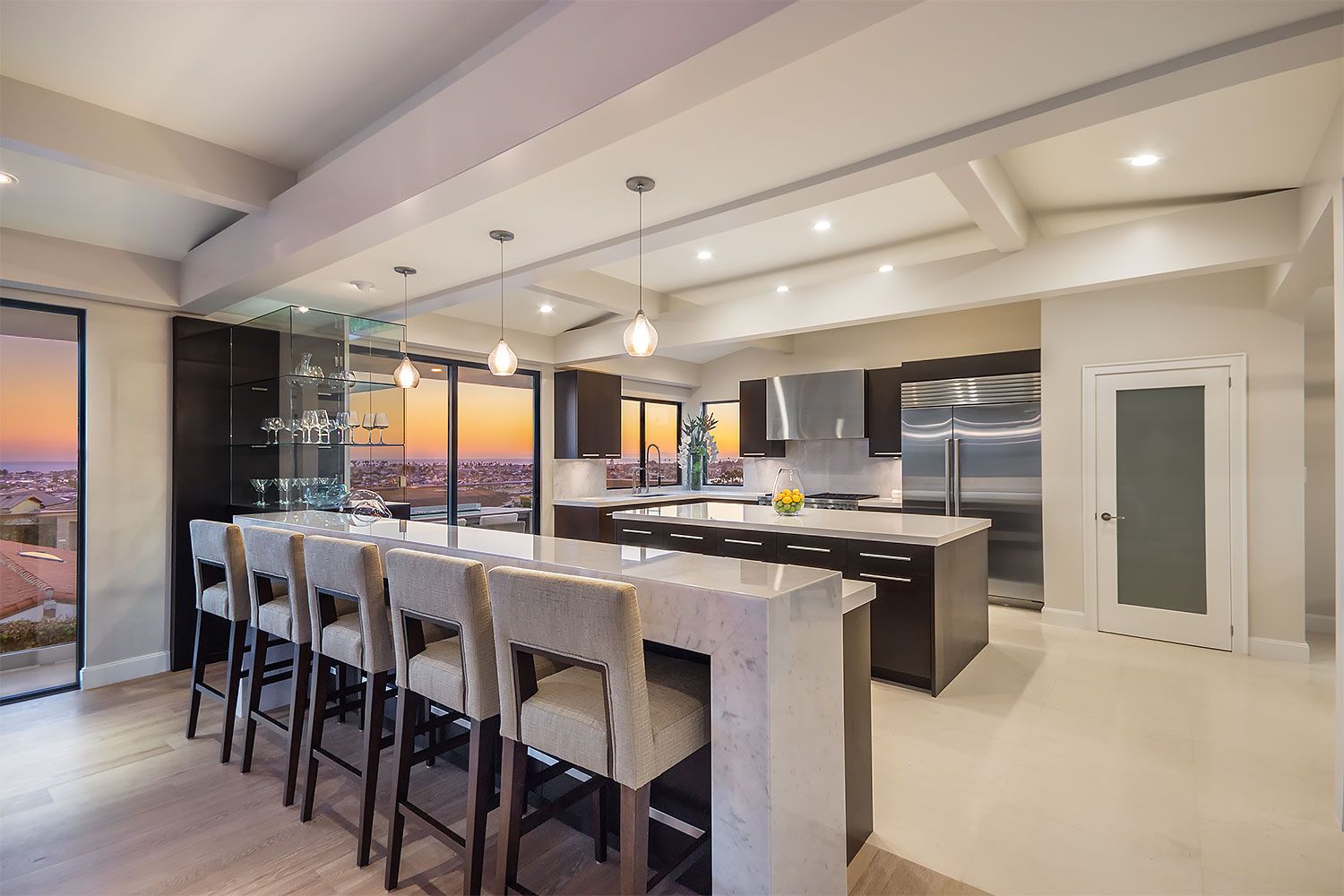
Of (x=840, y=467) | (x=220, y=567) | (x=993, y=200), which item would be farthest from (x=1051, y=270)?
(x=220, y=567)

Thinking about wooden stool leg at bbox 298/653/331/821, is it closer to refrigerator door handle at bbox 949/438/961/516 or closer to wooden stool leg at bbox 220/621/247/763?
wooden stool leg at bbox 220/621/247/763

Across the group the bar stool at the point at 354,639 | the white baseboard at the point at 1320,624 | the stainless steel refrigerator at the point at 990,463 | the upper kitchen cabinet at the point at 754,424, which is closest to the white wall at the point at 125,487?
the bar stool at the point at 354,639

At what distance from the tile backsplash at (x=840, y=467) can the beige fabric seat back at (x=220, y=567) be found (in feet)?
18.0

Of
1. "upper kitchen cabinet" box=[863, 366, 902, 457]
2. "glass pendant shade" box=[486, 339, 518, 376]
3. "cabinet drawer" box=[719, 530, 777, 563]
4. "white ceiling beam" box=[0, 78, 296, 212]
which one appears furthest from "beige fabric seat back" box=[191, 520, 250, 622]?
"upper kitchen cabinet" box=[863, 366, 902, 457]

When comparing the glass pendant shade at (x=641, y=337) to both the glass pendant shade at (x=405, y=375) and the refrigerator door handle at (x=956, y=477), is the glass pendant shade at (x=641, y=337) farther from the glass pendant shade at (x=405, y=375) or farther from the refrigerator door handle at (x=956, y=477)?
the refrigerator door handle at (x=956, y=477)

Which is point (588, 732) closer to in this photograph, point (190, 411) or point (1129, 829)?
point (1129, 829)

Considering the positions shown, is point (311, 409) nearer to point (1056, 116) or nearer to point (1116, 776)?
point (1056, 116)

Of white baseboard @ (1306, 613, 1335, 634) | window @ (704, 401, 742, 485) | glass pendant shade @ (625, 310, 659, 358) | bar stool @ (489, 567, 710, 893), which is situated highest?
glass pendant shade @ (625, 310, 659, 358)

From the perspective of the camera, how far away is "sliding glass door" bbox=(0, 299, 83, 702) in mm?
3732

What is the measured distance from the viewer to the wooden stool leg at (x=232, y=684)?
2.88 meters

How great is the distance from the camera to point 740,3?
1.58m

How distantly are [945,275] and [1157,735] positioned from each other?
290cm

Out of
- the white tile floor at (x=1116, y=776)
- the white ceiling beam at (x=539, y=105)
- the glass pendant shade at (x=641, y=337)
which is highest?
the white ceiling beam at (x=539, y=105)

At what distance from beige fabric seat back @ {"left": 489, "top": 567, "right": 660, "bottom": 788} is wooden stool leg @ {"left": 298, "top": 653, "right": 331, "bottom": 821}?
1.34m
